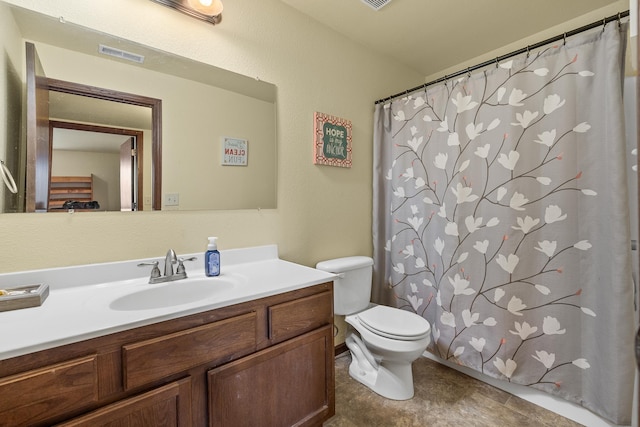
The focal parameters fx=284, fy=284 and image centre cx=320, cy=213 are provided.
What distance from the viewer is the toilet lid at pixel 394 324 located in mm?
1585

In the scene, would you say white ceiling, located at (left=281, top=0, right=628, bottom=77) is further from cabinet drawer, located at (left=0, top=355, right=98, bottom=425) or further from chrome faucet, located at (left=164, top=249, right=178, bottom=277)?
cabinet drawer, located at (left=0, top=355, right=98, bottom=425)

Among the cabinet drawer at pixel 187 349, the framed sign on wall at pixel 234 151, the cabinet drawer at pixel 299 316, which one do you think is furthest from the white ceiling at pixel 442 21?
the cabinet drawer at pixel 187 349

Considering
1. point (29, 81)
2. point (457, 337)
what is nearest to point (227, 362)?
point (29, 81)

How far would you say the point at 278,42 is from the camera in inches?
69.4

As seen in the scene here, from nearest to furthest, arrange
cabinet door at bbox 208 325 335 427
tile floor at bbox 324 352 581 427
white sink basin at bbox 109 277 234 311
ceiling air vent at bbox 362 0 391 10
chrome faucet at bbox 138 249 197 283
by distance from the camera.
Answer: cabinet door at bbox 208 325 335 427
white sink basin at bbox 109 277 234 311
chrome faucet at bbox 138 249 197 283
tile floor at bbox 324 352 581 427
ceiling air vent at bbox 362 0 391 10

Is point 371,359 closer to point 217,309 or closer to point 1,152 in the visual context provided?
point 217,309

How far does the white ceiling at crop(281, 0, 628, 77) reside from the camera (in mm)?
1768

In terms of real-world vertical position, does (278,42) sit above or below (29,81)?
above

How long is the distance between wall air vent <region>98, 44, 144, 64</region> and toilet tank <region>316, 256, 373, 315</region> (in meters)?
1.47

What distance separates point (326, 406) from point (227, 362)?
0.62m

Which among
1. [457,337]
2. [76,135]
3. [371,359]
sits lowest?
[371,359]

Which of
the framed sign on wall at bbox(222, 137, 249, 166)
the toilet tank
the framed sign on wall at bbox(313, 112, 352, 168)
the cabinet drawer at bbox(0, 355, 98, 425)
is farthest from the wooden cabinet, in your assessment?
the framed sign on wall at bbox(313, 112, 352, 168)

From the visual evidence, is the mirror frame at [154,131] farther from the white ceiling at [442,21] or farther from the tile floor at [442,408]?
the tile floor at [442,408]

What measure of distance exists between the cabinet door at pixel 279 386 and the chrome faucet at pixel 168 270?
1.61 ft
